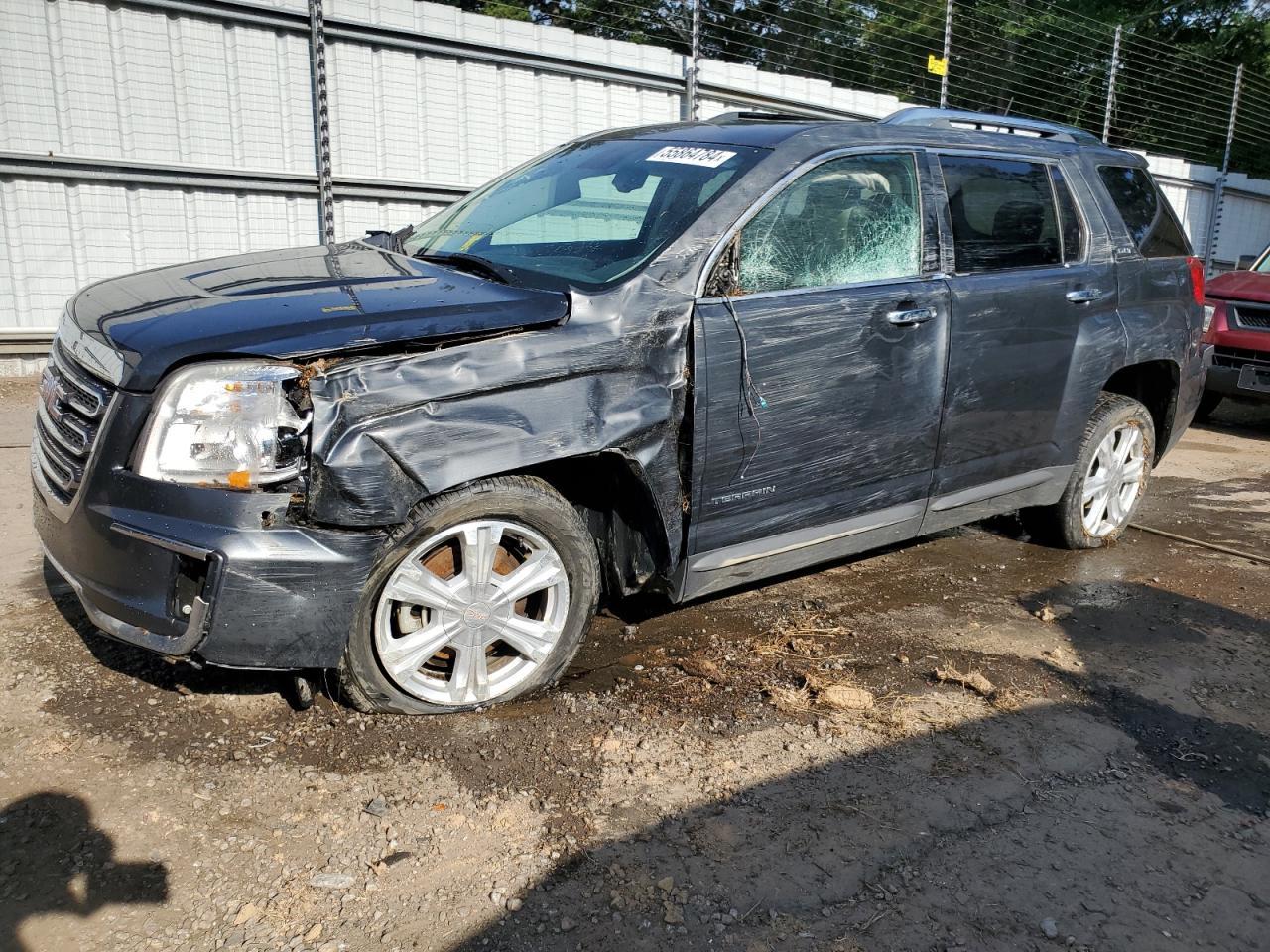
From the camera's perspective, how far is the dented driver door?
333cm

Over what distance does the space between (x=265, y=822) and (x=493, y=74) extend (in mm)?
7868

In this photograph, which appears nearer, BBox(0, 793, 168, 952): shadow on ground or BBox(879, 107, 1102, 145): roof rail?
BBox(0, 793, 168, 952): shadow on ground

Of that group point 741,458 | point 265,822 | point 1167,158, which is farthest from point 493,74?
point 1167,158

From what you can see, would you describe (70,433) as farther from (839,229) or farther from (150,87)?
(150,87)

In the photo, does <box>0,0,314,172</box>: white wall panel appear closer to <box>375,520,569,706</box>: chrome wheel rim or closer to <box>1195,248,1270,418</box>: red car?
<box>375,520,569,706</box>: chrome wheel rim

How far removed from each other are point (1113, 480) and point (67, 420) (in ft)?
14.8

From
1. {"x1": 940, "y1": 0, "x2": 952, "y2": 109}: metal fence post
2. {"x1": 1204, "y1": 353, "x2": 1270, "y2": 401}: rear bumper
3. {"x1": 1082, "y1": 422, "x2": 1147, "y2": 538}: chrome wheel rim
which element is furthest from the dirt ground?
{"x1": 940, "y1": 0, "x2": 952, "y2": 109}: metal fence post

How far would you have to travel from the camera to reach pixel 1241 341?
8.02m

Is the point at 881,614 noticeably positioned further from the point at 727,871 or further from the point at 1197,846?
the point at 727,871

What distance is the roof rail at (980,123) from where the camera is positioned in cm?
445

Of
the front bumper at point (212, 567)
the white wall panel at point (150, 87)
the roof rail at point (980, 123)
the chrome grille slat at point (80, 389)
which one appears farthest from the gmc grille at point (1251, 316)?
the chrome grille slat at point (80, 389)

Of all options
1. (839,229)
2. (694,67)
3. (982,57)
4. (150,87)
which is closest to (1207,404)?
(694,67)

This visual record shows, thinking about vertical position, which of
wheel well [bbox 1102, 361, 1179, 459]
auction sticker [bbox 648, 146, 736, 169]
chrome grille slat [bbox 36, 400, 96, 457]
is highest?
auction sticker [bbox 648, 146, 736, 169]

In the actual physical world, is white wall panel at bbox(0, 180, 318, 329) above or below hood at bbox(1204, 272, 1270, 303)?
above
